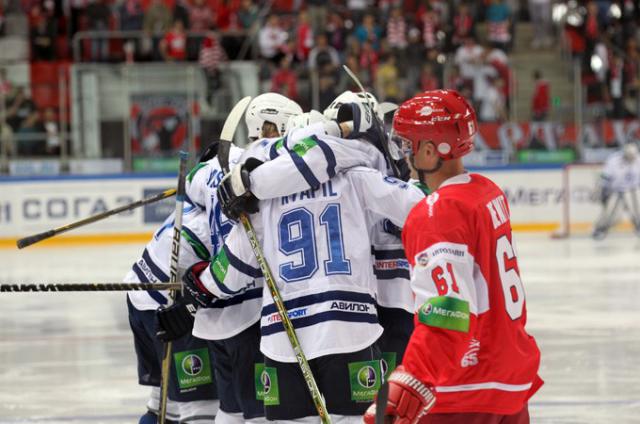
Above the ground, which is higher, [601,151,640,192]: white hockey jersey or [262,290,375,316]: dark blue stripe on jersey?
[262,290,375,316]: dark blue stripe on jersey

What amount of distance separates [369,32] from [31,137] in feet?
15.9

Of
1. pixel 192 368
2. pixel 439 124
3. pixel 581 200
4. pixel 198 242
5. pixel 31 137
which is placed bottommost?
pixel 581 200

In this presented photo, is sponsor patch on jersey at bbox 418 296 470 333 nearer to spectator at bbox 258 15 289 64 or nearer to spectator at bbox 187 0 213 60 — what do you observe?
spectator at bbox 258 15 289 64

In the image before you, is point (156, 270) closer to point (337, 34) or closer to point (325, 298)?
point (325, 298)

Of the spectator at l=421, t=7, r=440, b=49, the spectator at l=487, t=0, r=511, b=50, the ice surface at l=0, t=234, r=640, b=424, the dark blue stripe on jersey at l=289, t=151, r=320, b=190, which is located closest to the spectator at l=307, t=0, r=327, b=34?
the spectator at l=421, t=7, r=440, b=49

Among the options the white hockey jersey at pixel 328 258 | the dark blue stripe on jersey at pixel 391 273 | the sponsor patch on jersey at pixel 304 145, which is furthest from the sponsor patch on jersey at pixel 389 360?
the sponsor patch on jersey at pixel 304 145

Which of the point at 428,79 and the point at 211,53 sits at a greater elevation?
the point at 211,53

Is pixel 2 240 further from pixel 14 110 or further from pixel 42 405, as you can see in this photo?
pixel 42 405

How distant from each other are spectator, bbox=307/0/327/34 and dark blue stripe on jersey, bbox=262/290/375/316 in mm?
14039

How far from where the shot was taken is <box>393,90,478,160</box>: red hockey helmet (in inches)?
107

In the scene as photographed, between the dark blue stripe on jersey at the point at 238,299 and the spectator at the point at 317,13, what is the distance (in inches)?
538

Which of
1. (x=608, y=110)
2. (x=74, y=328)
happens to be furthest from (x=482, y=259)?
(x=608, y=110)

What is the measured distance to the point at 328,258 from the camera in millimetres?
3418

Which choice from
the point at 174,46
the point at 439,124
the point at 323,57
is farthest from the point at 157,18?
the point at 439,124
